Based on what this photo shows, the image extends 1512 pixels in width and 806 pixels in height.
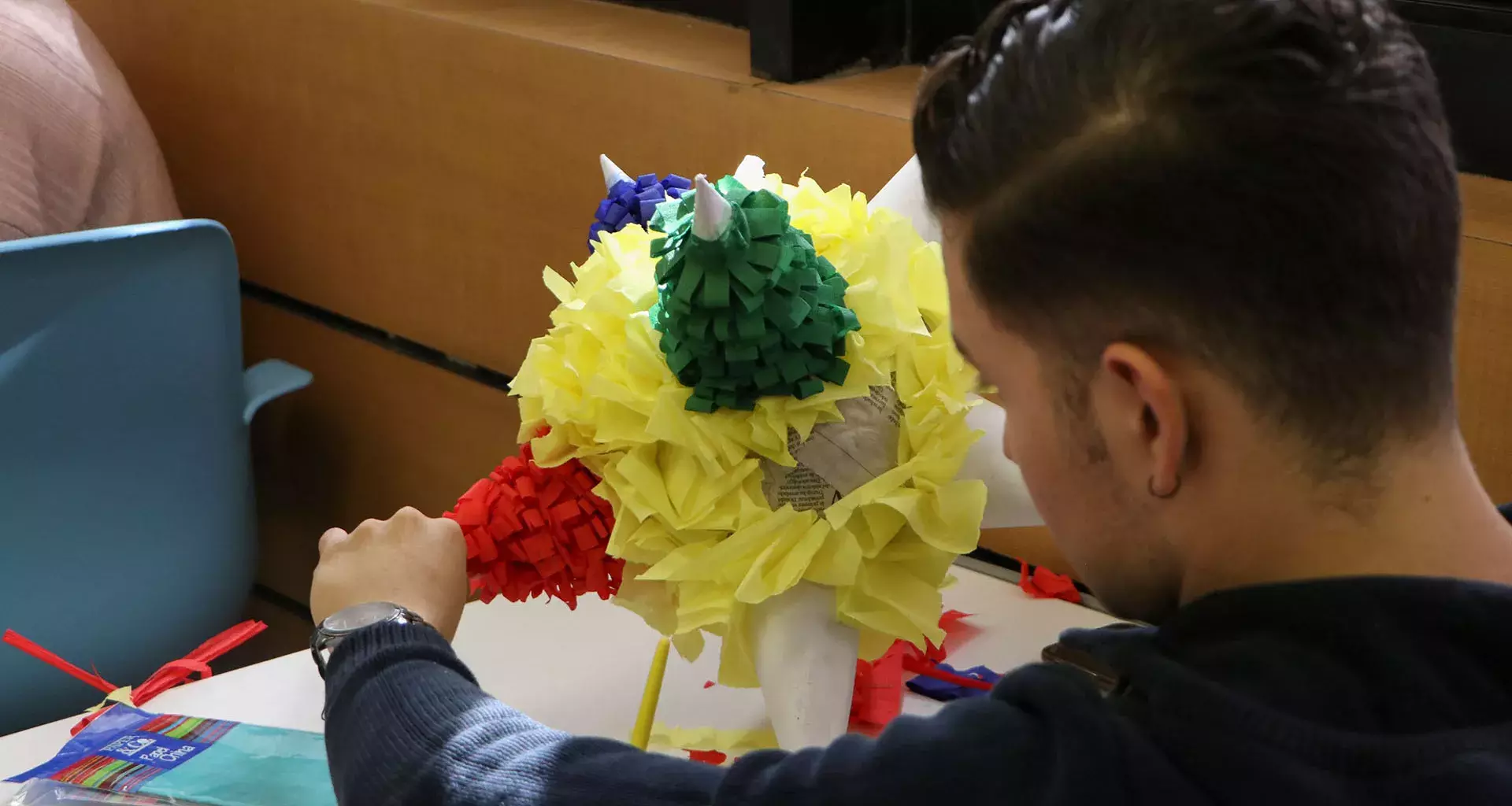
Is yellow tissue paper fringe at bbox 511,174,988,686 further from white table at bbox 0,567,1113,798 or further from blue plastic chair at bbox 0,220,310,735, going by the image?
blue plastic chair at bbox 0,220,310,735

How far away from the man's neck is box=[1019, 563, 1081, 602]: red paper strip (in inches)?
21.1

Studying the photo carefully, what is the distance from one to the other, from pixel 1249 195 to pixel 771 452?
33 centimetres

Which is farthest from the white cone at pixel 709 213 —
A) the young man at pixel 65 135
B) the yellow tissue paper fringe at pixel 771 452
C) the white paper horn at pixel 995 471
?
the young man at pixel 65 135

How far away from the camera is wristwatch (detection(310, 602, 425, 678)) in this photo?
738 millimetres

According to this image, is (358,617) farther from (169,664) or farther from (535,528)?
(169,664)

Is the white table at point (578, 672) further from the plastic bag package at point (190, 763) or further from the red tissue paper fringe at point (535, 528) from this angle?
the red tissue paper fringe at point (535, 528)

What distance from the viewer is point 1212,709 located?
1.63 ft

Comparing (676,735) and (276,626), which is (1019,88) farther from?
(276,626)

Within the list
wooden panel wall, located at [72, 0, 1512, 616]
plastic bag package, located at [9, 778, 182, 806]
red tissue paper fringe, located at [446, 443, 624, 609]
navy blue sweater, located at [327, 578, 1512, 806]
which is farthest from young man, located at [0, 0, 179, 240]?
navy blue sweater, located at [327, 578, 1512, 806]

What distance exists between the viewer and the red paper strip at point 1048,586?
108 centimetres

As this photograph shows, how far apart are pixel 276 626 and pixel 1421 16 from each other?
5.10 ft

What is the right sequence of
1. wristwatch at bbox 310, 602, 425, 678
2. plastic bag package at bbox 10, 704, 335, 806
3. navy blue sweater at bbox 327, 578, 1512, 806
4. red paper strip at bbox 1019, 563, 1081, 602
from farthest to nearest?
red paper strip at bbox 1019, 563, 1081, 602, plastic bag package at bbox 10, 704, 335, 806, wristwatch at bbox 310, 602, 425, 678, navy blue sweater at bbox 327, 578, 1512, 806

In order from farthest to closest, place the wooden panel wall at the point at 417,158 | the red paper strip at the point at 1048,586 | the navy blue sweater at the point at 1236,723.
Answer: the wooden panel wall at the point at 417,158 < the red paper strip at the point at 1048,586 < the navy blue sweater at the point at 1236,723

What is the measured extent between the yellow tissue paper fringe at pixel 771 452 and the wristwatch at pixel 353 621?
0.11 m
